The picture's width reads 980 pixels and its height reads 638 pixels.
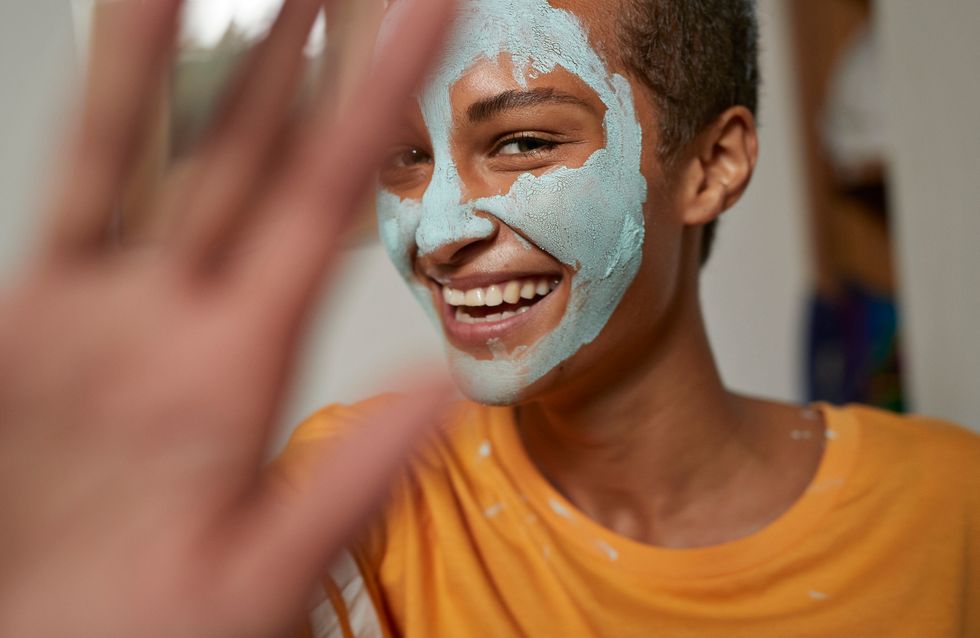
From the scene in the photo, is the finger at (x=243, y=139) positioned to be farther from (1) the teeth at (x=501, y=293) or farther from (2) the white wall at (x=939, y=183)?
(2) the white wall at (x=939, y=183)

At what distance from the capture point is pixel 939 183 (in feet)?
4.08

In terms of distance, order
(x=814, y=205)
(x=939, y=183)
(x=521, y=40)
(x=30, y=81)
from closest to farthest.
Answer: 1. (x=521, y=40)
2. (x=939, y=183)
3. (x=30, y=81)
4. (x=814, y=205)

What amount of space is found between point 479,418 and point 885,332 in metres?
0.94

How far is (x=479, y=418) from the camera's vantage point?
1.00 metres

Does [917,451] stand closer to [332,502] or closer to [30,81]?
[332,502]

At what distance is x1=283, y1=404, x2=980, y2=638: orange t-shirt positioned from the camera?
0.81 m

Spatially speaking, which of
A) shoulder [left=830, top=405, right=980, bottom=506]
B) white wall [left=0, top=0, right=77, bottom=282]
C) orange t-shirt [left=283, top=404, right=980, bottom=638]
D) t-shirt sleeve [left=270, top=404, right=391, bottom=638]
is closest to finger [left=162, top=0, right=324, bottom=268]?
t-shirt sleeve [left=270, top=404, right=391, bottom=638]

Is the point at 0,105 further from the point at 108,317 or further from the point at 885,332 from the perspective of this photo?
the point at 885,332

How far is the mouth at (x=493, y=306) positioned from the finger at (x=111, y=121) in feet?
1.64

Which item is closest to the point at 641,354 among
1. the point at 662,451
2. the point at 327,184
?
the point at 662,451

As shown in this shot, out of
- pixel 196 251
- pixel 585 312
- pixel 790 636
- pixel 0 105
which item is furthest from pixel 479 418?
pixel 0 105

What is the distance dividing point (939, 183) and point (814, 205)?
2.13 feet

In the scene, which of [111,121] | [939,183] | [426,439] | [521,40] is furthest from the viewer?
[939,183]

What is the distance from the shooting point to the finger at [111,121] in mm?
313
